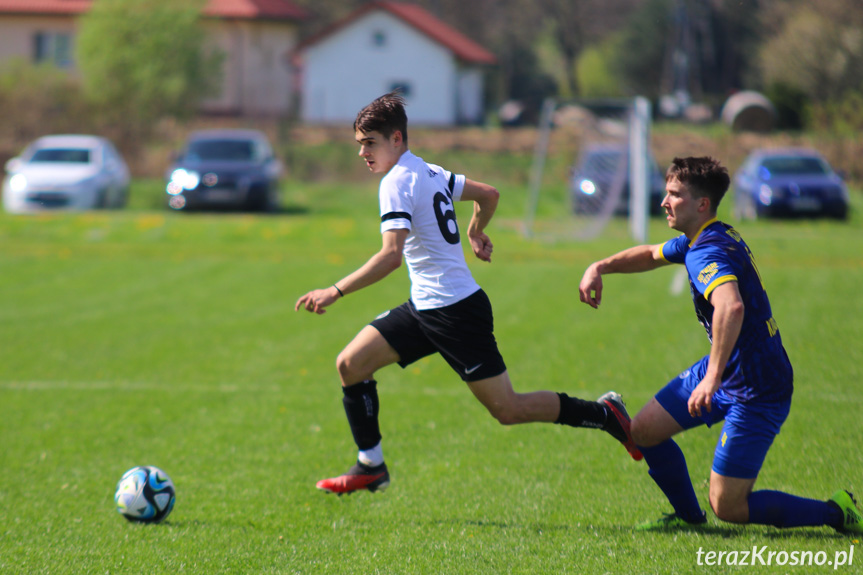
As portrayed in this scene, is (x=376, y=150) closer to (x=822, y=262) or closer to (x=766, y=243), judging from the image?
(x=822, y=262)

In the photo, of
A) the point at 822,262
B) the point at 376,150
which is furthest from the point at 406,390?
the point at 822,262

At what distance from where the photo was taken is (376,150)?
185 inches

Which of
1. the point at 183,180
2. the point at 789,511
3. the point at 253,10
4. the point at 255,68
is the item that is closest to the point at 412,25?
the point at 253,10

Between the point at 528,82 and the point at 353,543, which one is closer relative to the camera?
the point at 353,543

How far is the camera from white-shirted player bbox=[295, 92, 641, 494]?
4.64 metres

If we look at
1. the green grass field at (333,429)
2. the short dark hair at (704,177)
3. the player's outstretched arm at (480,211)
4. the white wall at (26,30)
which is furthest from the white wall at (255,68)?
the short dark hair at (704,177)

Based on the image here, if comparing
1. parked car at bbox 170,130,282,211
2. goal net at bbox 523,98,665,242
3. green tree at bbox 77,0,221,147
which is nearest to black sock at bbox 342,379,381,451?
goal net at bbox 523,98,665,242

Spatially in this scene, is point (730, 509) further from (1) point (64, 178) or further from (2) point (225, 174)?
(1) point (64, 178)

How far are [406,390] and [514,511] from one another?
3.53 metres

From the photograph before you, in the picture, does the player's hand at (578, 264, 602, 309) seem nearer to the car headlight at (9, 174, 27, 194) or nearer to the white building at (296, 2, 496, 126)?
the car headlight at (9, 174, 27, 194)

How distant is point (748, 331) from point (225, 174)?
63.0 feet

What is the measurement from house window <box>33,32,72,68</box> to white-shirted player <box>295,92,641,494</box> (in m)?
48.6

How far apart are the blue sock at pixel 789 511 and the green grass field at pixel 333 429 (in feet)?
0.35

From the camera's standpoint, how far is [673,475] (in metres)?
4.60
